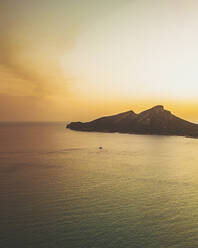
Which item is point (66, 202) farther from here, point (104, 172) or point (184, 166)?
point (184, 166)

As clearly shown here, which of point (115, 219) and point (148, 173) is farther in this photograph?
point (148, 173)

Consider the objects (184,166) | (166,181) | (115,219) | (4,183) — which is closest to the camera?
(115,219)

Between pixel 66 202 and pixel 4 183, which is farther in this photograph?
pixel 4 183

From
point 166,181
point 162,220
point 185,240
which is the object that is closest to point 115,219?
point 162,220

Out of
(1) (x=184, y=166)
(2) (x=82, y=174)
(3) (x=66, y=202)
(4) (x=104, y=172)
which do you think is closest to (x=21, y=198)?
(3) (x=66, y=202)

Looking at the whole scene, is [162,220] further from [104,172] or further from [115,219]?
[104,172]

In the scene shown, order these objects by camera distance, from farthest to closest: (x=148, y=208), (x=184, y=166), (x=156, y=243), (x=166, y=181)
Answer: (x=184, y=166)
(x=166, y=181)
(x=148, y=208)
(x=156, y=243)

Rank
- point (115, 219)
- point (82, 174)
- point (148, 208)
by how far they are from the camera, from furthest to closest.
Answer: point (82, 174), point (148, 208), point (115, 219)

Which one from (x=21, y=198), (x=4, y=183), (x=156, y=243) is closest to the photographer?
(x=156, y=243)
